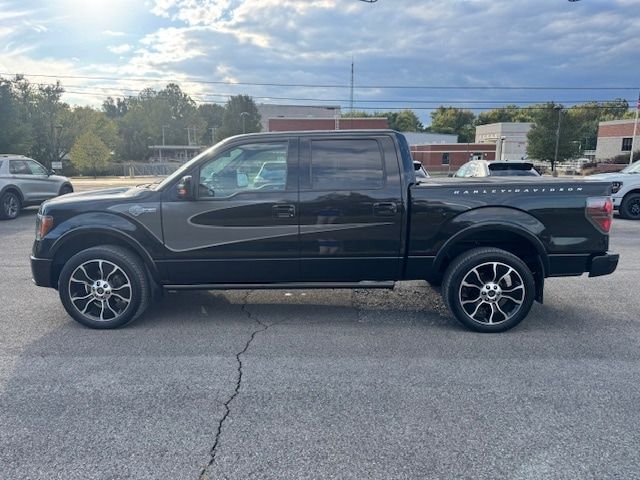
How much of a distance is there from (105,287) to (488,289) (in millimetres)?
3788

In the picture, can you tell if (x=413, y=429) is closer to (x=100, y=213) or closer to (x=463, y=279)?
(x=463, y=279)

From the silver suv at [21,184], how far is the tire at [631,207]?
16383mm

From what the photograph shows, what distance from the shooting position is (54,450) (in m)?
2.79

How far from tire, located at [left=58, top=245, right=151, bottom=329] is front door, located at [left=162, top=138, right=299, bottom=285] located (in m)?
0.35

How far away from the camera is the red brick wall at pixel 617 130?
48.6 meters

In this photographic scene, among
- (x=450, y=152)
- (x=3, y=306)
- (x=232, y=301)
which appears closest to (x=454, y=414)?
(x=232, y=301)

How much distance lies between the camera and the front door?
4.57 m

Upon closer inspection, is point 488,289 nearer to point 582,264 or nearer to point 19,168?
point 582,264

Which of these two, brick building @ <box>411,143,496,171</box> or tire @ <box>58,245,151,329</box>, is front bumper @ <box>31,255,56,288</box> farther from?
brick building @ <box>411,143,496,171</box>

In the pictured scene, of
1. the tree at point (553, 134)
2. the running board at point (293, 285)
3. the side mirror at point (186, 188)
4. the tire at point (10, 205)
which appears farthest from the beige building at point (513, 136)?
the side mirror at point (186, 188)

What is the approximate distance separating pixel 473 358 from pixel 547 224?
5.07 ft

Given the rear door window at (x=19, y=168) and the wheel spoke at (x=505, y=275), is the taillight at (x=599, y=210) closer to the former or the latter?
the wheel spoke at (x=505, y=275)

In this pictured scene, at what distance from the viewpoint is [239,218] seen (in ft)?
15.0

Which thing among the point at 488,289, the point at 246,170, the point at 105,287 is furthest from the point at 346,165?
the point at 105,287
